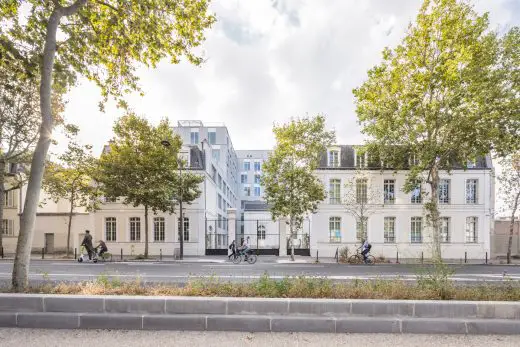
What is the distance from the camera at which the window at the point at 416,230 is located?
1016 inches

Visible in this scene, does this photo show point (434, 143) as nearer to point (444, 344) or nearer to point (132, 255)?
point (444, 344)

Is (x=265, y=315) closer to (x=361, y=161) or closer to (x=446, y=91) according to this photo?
(x=446, y=91)

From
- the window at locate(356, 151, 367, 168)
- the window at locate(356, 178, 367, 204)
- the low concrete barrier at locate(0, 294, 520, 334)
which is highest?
the window at locate(356, 151, 367, 168)

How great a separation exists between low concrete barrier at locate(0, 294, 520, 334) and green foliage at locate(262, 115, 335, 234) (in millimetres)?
16873

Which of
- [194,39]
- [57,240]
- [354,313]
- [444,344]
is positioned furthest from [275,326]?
[57,240]

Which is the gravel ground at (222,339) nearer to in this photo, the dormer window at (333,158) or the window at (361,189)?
the window at (361,189)

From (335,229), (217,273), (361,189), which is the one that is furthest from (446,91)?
(217,273)

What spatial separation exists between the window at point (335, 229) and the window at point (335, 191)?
5.15ft

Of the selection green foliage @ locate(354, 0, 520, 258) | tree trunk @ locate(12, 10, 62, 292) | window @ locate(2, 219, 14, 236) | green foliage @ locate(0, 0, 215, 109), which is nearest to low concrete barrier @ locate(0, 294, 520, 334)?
tree trunk @ locate(12, 10, 62, 292)

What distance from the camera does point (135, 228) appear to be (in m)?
26.7

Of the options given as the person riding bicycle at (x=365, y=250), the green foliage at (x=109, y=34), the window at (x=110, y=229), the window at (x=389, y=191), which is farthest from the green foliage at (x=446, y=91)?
the window at (x=110, y=229)

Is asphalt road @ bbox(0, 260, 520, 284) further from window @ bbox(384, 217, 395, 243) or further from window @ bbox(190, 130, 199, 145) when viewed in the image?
window @ bbox(190, 130, 199, 145)

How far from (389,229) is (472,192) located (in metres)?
8.05

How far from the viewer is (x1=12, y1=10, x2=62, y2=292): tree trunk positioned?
266 inches
